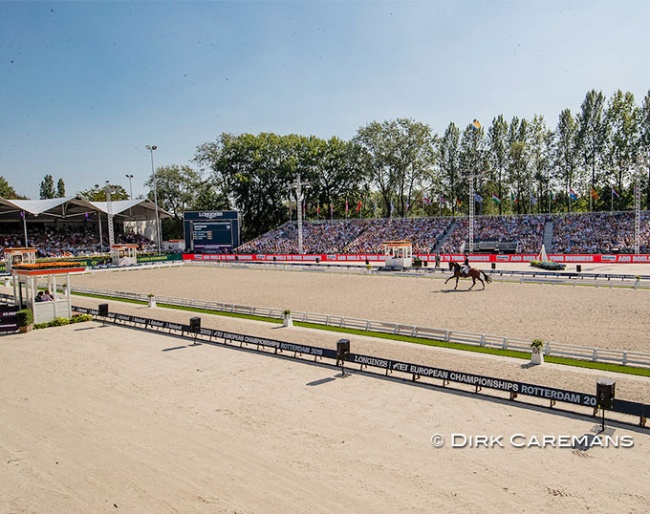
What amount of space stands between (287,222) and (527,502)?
6912cm

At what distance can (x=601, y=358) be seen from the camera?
13.7 m

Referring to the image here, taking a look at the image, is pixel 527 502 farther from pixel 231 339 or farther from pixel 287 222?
pixel 287 222

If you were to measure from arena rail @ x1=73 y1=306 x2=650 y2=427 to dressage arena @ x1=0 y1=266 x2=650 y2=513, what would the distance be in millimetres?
383

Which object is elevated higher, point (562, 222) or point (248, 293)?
point (562, 222)

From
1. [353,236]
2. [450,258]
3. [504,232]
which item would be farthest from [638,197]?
[353,236]

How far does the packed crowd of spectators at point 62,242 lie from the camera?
65.3 meters

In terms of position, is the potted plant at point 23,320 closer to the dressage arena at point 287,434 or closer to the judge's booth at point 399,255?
the dressage arena at point 287,434

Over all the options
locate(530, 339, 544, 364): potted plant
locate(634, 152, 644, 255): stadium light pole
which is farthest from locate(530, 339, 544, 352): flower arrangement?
locate(634, 152, 644, 255): stadium light pole

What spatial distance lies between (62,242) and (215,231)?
2409 cm

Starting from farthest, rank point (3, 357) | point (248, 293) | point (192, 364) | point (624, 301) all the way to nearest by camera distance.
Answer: point (248, 293)
point (624, 301)
point (3, 357)
point (192, 364)

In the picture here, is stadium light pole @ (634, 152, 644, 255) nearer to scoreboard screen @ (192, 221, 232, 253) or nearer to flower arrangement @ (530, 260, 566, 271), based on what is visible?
flower arrangement @ (530, 260, 566, 271)

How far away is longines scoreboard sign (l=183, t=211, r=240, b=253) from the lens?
219 feet

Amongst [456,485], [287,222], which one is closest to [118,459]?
[456,485]

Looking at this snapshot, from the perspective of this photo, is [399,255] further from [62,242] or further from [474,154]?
[62,242]
